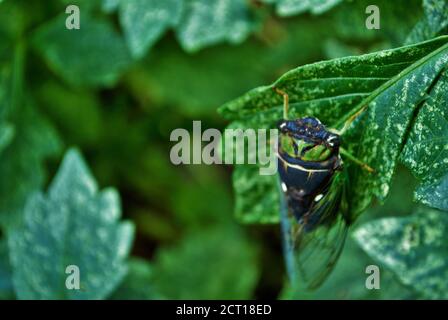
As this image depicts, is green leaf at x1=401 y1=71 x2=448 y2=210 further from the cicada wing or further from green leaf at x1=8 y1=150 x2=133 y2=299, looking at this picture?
green leaf at x1=8 y1=150 x2=133 y2=299

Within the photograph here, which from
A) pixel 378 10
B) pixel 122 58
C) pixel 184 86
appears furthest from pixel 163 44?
pixel 378 10

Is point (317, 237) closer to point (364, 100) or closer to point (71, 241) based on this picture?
point (364, 100)

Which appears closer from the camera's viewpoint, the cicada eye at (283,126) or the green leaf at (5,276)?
the cicada eye at (283,126)

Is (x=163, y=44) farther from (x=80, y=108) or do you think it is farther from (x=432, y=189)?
(x=432, y=189)

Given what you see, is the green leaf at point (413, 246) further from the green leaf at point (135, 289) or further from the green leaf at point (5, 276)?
the green leaf at point (5, 276)

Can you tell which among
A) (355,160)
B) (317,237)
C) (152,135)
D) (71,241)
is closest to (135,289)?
(71,241)

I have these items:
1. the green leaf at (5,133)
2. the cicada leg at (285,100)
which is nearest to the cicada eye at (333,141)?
the cicada leg at (285,100)

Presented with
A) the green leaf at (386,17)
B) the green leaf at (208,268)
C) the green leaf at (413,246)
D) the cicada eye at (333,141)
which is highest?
the green leaf at (386,17)
